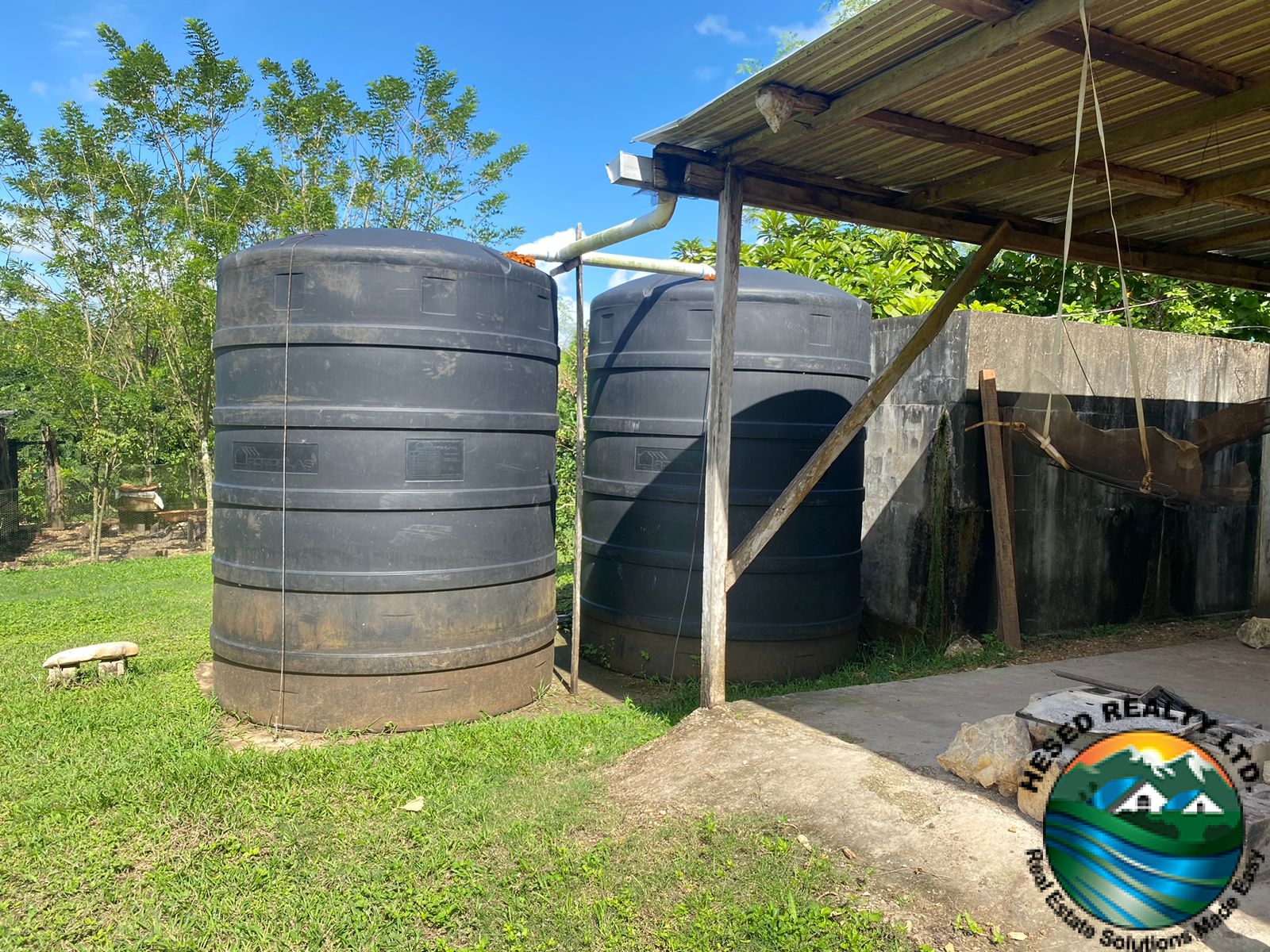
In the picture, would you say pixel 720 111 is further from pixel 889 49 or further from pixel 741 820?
pixel 741 820

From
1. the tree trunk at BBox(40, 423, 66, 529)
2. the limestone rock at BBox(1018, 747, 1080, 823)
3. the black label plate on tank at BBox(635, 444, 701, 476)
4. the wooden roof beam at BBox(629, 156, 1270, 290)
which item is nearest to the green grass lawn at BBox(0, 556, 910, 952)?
the limestone rock at BBox(1018, 747, 1080, 823)

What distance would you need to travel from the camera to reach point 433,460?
4.86 meters

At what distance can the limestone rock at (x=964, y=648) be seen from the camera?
6391 millimetres

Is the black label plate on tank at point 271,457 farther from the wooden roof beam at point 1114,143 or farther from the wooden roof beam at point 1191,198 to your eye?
the wooden roof beam at point 1191,198

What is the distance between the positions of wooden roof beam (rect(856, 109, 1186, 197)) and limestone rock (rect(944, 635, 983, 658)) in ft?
9.98

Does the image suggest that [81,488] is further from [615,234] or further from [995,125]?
[995,125]

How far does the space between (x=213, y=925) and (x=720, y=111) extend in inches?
141

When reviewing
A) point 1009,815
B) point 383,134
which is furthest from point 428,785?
point 383,134

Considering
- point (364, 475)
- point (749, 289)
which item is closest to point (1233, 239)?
point (749, 289)

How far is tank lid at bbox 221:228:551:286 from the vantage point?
4758 millimetres

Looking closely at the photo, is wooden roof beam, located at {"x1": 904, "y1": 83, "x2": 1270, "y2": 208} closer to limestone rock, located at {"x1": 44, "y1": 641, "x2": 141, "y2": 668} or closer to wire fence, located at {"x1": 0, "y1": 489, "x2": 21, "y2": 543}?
limestone rock, located at {"x1": 44, "y1": 641, "x2": 141, "y2": 668}

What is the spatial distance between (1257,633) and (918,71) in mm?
4927

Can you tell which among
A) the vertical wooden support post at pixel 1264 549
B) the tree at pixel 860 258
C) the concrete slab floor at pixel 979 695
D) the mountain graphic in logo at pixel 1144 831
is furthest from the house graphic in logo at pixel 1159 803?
the tree at pixel 860 258

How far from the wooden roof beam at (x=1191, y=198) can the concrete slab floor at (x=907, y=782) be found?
258cm
